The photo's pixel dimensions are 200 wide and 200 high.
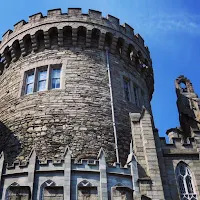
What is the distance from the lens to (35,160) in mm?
9734

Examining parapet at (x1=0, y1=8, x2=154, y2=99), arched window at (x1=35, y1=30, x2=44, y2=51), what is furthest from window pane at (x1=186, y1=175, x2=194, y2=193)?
arched window at (x1=35, y1=30, x2=44, y2=51)

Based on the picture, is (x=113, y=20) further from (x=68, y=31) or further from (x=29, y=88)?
(x=29, y=88)

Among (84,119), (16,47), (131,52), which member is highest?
(16,47)

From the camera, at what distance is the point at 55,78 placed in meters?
14.4

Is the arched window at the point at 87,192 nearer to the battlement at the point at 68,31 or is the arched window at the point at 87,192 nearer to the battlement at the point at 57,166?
the battlement at the point at 57,166

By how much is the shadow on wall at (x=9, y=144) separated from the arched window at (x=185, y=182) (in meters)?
6.05

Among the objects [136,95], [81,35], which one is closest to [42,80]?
[81,35]

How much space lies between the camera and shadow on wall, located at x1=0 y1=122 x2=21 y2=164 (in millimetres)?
12047

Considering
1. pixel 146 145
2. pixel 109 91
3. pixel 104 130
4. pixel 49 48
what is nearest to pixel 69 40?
pixel 49 48

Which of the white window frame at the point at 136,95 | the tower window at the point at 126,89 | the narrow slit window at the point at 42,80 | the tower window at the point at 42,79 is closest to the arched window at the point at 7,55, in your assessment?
the tower window at the point at 42,79

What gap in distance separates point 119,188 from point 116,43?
9282 mm

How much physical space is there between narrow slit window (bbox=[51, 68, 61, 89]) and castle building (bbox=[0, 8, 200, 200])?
0.05 meters

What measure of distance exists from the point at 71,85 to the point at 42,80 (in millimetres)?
1603

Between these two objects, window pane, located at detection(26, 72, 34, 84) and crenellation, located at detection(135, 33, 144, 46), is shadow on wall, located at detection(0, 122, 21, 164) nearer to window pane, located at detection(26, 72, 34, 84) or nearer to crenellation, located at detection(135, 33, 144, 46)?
window pane, located at detection(26, 72, 34, 84)
